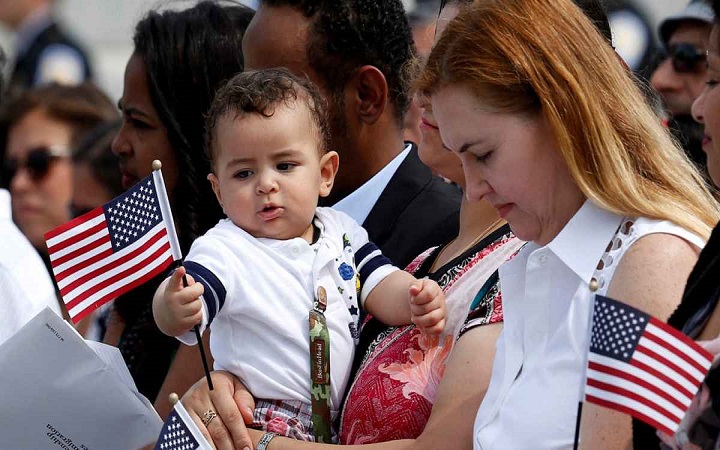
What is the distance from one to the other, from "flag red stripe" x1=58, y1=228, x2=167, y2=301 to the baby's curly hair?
0.42 m

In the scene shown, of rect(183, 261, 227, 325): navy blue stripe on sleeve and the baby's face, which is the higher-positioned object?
the baby's face

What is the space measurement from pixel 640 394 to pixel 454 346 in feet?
2.74

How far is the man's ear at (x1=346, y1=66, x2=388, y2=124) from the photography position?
4629 mm

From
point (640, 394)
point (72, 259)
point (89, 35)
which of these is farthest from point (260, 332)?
point (89, 35)

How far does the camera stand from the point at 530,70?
311 centimetres

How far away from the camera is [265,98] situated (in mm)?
3887

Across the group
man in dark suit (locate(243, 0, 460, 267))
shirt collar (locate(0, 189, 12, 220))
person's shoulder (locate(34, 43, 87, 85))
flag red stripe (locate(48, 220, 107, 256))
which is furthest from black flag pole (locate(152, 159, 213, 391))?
person's shoulder (locate(34, 43, 87, 85))

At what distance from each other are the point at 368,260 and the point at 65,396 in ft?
3.05

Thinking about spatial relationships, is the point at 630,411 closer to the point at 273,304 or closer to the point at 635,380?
the point at 635,380

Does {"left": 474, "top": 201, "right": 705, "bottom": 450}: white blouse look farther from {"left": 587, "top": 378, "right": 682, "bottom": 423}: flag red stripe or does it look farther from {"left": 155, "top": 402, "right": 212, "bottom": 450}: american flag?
{"left": 155, "top": 402, "right": 212, "bottom": 450}: american flag

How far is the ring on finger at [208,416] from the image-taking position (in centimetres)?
375

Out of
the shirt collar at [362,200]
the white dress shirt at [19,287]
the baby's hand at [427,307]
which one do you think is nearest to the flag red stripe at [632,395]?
the baby's hand at [427,307]

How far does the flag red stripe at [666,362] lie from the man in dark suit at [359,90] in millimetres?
1862

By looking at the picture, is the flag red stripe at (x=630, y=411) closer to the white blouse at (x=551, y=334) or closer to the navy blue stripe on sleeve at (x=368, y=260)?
the white blouse at (x=551, y=334)
